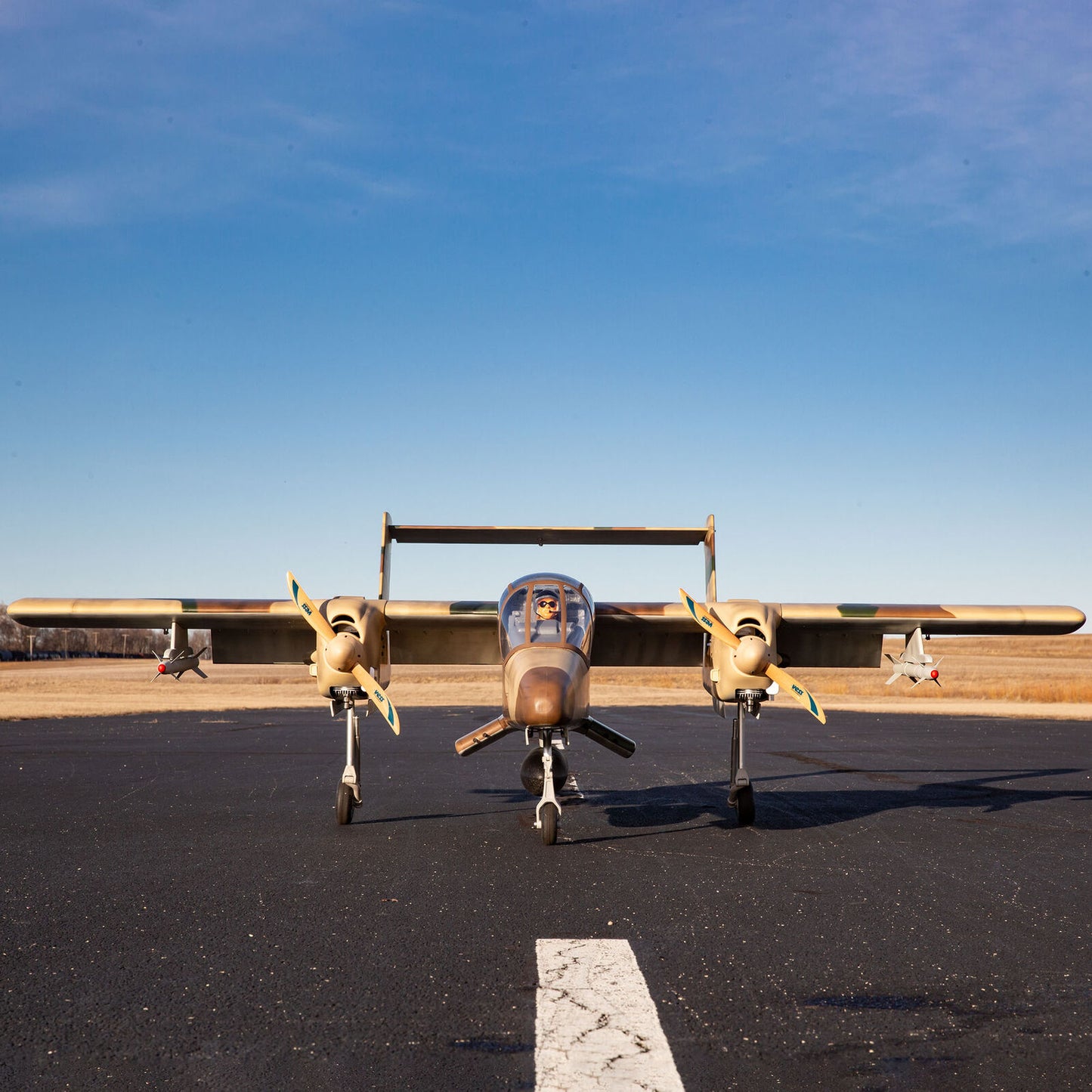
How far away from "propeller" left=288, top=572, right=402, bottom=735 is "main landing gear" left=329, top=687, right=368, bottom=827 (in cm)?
28

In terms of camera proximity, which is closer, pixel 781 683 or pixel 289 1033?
pixel 289 1033

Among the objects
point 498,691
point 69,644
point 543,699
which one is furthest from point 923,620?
point 69,644

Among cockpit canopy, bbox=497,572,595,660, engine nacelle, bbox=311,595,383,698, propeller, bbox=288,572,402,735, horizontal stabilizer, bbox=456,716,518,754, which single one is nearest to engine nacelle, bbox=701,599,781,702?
cockpit canopy, bbox=497,572,595,660

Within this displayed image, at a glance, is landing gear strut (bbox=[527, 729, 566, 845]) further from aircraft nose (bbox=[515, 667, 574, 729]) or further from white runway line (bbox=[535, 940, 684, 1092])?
white runway line (bbox=[535, 940, 684, 1092])

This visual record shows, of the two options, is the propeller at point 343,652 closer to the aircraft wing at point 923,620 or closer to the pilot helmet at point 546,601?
the pilot helmet at point 546,601

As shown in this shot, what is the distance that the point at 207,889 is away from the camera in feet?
27.5

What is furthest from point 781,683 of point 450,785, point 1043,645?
point 1043,645

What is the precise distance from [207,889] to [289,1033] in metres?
3.67

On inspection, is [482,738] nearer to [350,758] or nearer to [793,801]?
[350,758]

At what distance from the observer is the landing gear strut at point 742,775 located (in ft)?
39.1

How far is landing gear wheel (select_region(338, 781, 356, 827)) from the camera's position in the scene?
11.7m

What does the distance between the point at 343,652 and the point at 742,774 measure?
5.06 meters

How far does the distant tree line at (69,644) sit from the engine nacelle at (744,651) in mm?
106070

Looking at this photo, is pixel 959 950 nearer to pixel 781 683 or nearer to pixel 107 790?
pixel 781 683
